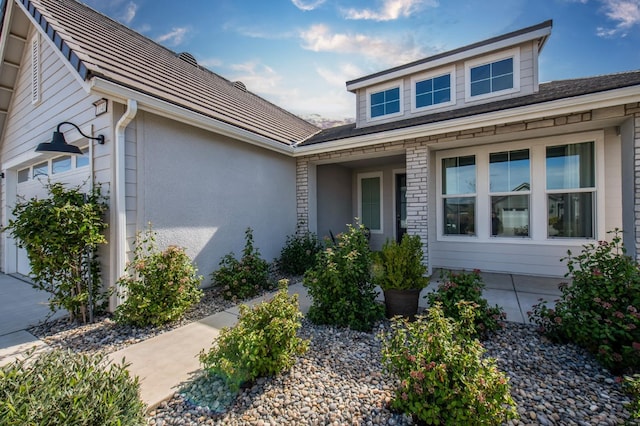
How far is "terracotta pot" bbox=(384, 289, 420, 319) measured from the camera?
3.69m

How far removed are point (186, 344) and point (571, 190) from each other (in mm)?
7092

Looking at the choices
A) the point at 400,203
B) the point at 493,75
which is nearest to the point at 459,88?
the point at 493,75

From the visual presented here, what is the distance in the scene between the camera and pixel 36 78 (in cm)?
578

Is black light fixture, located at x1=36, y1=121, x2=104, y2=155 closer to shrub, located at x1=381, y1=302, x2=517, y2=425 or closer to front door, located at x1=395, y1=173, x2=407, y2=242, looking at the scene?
shrub, located at x1=381, y1=302, x2=517, y2=425

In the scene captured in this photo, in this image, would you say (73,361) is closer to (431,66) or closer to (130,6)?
(431,66)

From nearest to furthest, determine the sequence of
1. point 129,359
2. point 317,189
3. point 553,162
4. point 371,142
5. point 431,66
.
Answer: point 129,359 < point 553,162 < point 371,142 < point 431,66 < point 317,189

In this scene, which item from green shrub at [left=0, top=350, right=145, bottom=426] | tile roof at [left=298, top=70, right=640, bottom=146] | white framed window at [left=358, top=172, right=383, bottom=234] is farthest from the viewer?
white framed window at [left=358, top=172, right=383, bottom=234]

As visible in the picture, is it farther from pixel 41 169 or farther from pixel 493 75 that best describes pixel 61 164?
pixel 493 75

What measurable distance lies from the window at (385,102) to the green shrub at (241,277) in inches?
192

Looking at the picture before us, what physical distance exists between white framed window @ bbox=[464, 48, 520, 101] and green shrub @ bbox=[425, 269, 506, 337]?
16.0 ft

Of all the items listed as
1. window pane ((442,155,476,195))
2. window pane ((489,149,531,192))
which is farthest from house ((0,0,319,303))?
window pane ((489,149,531,192))

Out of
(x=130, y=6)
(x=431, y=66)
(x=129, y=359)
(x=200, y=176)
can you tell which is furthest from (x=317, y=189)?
(x=130, y=6)

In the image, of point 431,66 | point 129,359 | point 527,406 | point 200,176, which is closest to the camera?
point 527,406

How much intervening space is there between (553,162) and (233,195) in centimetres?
650
